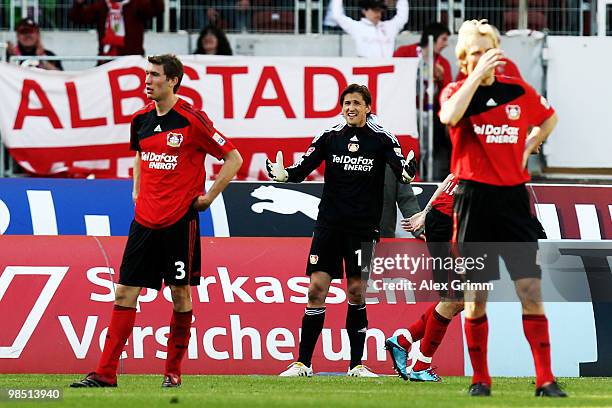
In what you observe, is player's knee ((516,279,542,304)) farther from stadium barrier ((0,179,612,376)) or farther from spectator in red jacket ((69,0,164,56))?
spectator in red jacket ((69,0,164,56))

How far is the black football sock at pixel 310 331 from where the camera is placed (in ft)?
38.6

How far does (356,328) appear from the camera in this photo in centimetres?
1190

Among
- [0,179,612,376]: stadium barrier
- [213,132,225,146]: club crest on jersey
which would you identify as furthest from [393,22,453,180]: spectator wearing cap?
[213,132,225,146]: club crest on jersey

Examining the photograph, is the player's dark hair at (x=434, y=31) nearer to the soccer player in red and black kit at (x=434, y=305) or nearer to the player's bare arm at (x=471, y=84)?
the soccer player in red and black kit at (x=434, y=305)

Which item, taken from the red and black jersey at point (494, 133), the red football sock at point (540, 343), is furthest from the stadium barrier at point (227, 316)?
the red and black jersey at point (494, 133)

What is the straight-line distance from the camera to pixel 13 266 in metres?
13.0

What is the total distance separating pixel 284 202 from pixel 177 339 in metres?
4.63

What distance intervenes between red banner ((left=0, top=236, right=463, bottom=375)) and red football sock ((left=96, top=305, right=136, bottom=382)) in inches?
89.8

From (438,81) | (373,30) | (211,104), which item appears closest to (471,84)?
(211,104)

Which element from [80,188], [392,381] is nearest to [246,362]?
[392,381]

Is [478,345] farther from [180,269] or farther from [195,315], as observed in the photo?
[195,315]

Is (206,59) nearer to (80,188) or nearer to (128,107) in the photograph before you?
(128,107)

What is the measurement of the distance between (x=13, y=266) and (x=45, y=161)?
3.10 m

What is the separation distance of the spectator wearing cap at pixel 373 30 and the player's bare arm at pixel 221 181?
22.6ft
